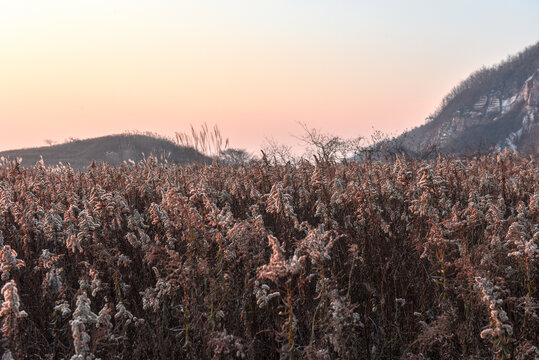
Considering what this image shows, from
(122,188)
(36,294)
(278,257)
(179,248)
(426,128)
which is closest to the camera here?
(278,257)

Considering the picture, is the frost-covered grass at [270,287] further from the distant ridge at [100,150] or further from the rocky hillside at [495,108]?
the rocky hillside at [495,108]

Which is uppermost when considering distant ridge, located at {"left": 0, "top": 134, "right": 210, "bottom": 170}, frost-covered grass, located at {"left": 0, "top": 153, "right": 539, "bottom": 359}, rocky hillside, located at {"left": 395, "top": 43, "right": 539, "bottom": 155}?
rocky hillside, located at {"left": 395, "top": 43, "right": 539, "bottom": 155}

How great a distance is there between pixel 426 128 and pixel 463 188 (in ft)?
657

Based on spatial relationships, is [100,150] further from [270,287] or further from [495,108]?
[495,108]

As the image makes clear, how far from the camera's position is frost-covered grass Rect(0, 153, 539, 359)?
2616 mm

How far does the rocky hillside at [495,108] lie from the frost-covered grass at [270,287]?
496 ft

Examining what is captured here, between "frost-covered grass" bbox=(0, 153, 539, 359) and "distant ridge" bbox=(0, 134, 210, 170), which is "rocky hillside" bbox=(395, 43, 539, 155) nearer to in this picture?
"distant ridge" bbox=(0, 134, 210, 170)

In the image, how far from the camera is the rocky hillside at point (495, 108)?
155875mm

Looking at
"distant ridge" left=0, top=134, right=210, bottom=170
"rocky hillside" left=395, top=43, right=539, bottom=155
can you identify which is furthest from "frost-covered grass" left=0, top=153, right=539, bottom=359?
"rocky hillside" left=395, top=43, right=539, bottom=155

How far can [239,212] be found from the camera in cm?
581

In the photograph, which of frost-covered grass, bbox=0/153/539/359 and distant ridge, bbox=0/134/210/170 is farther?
distant ridge, bbox=0/134/210/170

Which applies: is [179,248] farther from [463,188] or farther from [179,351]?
[463,188]

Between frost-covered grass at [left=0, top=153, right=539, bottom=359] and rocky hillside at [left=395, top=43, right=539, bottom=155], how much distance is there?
151251mm

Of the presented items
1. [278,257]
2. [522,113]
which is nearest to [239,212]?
[278,257]
